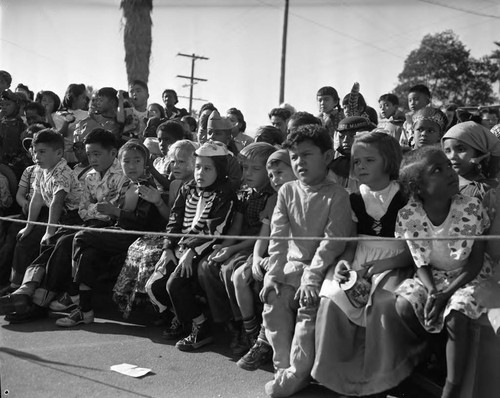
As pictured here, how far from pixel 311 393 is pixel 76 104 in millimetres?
5284

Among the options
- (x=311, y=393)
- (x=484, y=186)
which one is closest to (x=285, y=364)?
(x=311, y=393)

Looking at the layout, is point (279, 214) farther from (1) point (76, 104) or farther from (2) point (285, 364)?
(1) point (76, 104)

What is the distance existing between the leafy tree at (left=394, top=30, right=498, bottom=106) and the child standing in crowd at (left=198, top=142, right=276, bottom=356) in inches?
891

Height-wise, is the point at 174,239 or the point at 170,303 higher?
the point at 174,239

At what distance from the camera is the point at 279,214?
144 inches

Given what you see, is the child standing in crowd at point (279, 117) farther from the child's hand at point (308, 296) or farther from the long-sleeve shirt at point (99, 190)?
the child's hand at point (308, 296)

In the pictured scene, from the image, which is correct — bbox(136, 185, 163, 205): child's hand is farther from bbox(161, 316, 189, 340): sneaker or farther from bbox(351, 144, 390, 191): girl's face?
bbox(351, 144, 390, 191): girl's face

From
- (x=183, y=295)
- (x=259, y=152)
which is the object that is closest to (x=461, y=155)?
(x=259, y=152)

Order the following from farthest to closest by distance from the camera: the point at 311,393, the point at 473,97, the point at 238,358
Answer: the point at 473,97
the point at 238,358
the point at 311,393

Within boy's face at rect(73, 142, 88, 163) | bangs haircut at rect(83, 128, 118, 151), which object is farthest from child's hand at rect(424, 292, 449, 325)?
boy's face at rect(73, 142, 88, 163)

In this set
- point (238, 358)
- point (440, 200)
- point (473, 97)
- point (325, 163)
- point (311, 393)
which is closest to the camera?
point (440, 200)

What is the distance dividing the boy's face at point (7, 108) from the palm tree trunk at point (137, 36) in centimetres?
511

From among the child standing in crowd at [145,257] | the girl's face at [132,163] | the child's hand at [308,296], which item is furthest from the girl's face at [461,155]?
the girl's face at [132,163]

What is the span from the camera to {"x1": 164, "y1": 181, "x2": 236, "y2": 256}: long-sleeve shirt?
4266mm
